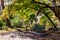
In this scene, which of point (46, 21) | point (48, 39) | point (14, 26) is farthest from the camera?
point (14, 26)

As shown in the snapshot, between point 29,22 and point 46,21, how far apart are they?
1.33m

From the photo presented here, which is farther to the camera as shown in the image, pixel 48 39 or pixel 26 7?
pixel 26 7

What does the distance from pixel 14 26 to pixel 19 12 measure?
305 centimetres

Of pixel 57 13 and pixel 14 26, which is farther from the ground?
pixel 57 13

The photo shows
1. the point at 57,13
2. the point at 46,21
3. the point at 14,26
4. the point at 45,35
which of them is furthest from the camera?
the point at 14,26

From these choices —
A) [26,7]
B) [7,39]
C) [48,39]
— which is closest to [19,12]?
[26,7]

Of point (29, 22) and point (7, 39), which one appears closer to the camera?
point (7, 39)

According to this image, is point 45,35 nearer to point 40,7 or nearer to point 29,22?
point 40,7

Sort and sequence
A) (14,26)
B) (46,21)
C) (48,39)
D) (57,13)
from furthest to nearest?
1. (14,26)
2. (46,21)
3. (57,13)
4. (48,39)

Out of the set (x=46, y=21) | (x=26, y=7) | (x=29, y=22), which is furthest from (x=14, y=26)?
(x=26, y=7)

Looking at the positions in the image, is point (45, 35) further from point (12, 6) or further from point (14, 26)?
point (14, 26)

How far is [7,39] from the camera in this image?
8.84m

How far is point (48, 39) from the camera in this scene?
8.44 m

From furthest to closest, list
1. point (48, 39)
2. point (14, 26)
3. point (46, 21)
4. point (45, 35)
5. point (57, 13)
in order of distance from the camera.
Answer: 1. point (14, 26)
2. point (46, 21)
3. point (57, 13)
4. point (45, 35)
5. point (48, 39)
